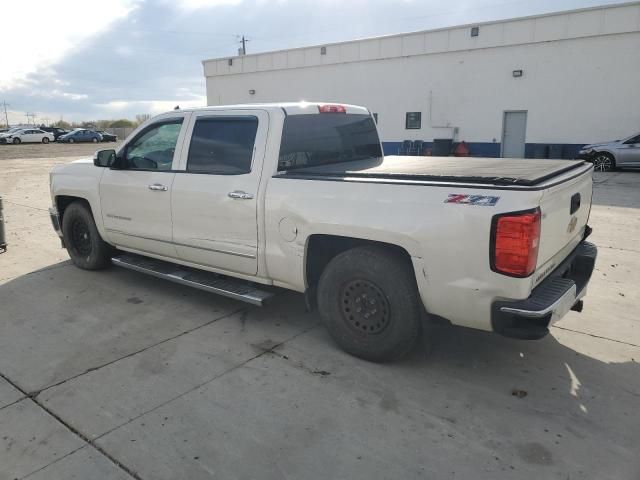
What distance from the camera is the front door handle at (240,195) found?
164 inches

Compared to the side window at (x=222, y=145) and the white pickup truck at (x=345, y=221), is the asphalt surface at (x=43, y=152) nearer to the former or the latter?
the white pickup truck at (x=345, y=221)

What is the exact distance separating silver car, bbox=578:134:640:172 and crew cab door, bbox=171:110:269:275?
1481 centimetres

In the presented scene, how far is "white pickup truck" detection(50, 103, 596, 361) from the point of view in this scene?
3.09 meters

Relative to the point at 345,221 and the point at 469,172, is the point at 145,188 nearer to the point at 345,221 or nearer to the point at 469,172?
the point at 345,221

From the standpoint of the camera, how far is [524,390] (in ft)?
11.4

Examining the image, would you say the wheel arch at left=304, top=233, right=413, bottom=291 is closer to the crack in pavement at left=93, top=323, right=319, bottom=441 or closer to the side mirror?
the crack in pavement at left=93, top=323, right=319, bottom=441

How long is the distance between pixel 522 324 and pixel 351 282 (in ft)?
3.94

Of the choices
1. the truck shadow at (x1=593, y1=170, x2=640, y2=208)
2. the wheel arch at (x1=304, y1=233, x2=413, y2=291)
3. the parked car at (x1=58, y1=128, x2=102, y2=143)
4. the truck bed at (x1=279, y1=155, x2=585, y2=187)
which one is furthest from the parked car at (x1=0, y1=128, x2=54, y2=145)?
the wheel arch at (x1=304, y1=233, x2=413, y2=291)

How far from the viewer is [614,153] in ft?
53.4

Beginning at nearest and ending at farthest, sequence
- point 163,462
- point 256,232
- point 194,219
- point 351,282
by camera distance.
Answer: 1. point 163,462
2. point 351,282
3. point 256,232
4. point 194,219

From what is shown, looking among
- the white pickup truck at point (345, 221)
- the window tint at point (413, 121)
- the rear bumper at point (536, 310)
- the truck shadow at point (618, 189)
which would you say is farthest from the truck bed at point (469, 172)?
the window tint at point (413, 121)

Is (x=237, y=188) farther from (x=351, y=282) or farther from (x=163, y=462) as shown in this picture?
(x=163, y=462)

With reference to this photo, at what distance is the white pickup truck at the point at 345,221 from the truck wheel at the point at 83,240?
0.16m

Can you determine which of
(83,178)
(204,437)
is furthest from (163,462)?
(83,178)
